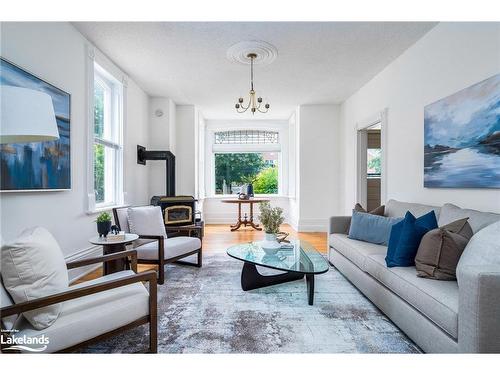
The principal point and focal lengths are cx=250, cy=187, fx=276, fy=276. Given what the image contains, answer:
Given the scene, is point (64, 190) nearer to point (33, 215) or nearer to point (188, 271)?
point (33, 215)

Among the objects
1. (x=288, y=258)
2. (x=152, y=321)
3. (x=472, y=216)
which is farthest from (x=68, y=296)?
(x=472, y=216)

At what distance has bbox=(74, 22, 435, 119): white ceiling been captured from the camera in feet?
9.62

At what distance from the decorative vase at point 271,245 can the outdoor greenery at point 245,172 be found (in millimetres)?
4602

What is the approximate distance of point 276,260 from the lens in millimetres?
2572

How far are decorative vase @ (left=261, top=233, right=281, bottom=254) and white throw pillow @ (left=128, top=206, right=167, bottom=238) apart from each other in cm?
123

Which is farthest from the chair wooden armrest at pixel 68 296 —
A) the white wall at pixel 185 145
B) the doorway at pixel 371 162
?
the white wall at pixel 185 145

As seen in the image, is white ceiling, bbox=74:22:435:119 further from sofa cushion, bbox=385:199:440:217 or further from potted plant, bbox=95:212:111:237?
potted plant, bbox=95:212:111:237

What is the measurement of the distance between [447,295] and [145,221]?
9.50ft

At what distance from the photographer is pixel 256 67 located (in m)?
3.93

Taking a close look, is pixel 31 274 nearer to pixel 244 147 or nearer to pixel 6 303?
pixel 6 303

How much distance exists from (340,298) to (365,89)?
11.9ft

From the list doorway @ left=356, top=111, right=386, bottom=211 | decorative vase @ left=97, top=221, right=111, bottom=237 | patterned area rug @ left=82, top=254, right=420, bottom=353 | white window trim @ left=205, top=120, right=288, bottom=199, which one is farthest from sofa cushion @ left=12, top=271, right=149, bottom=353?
white window trim @ left=205, top=120, right=288, bottom=199
